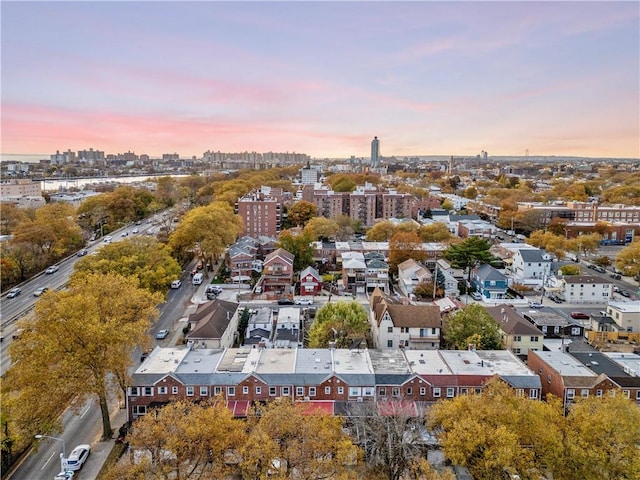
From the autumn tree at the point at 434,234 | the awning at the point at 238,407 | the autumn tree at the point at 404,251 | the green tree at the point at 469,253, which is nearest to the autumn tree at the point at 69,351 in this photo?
the awning at the point at 238,407

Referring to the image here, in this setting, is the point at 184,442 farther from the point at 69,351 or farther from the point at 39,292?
the point at 39,292

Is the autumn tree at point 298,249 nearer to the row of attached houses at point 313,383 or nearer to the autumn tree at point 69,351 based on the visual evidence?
the row of attached houses at point 313,383

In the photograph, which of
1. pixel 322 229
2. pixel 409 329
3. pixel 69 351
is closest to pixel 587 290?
pixel 409 329

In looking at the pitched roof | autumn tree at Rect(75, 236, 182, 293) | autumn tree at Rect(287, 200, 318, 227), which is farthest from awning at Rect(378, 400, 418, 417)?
autumn tree at Rect(287, 200, 318, 227)

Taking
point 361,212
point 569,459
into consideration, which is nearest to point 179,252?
point 361,212

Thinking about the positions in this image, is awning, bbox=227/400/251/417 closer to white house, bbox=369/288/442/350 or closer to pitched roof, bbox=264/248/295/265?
white house, bbox=369/288/442/350

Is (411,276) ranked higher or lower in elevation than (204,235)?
lower
